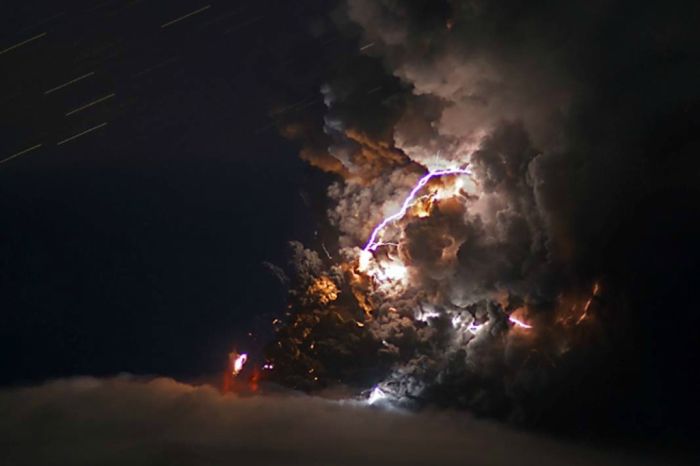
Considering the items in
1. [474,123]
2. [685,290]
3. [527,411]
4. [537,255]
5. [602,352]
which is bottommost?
[527,411]

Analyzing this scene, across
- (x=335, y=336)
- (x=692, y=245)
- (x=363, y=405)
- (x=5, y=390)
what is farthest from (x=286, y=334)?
(x=692, y=245)

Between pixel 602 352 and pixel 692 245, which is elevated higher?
pixel 692 245

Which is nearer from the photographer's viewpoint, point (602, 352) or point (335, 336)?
point (602, 352)

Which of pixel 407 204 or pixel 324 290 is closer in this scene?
pixel 407 204

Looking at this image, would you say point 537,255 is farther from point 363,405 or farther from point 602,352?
point 363,405

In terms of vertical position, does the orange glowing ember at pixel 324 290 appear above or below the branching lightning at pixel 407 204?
below

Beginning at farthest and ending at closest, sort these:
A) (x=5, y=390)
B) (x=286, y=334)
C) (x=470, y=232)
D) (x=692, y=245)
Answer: (x=286, y=334), (x=5, y=390), (x=470, y=232), (x=692, y=245)

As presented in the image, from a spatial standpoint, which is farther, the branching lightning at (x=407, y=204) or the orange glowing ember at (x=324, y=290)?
the orange glowing ember at (x=324, y=290)

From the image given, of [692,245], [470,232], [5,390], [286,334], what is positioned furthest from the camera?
[286,334]

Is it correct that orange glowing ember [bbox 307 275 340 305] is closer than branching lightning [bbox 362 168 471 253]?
No

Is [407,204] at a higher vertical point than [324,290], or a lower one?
higher

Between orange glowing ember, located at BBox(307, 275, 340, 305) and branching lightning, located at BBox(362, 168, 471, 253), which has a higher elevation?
branching lightning, located at BBox(362, 168, 471, 253)
